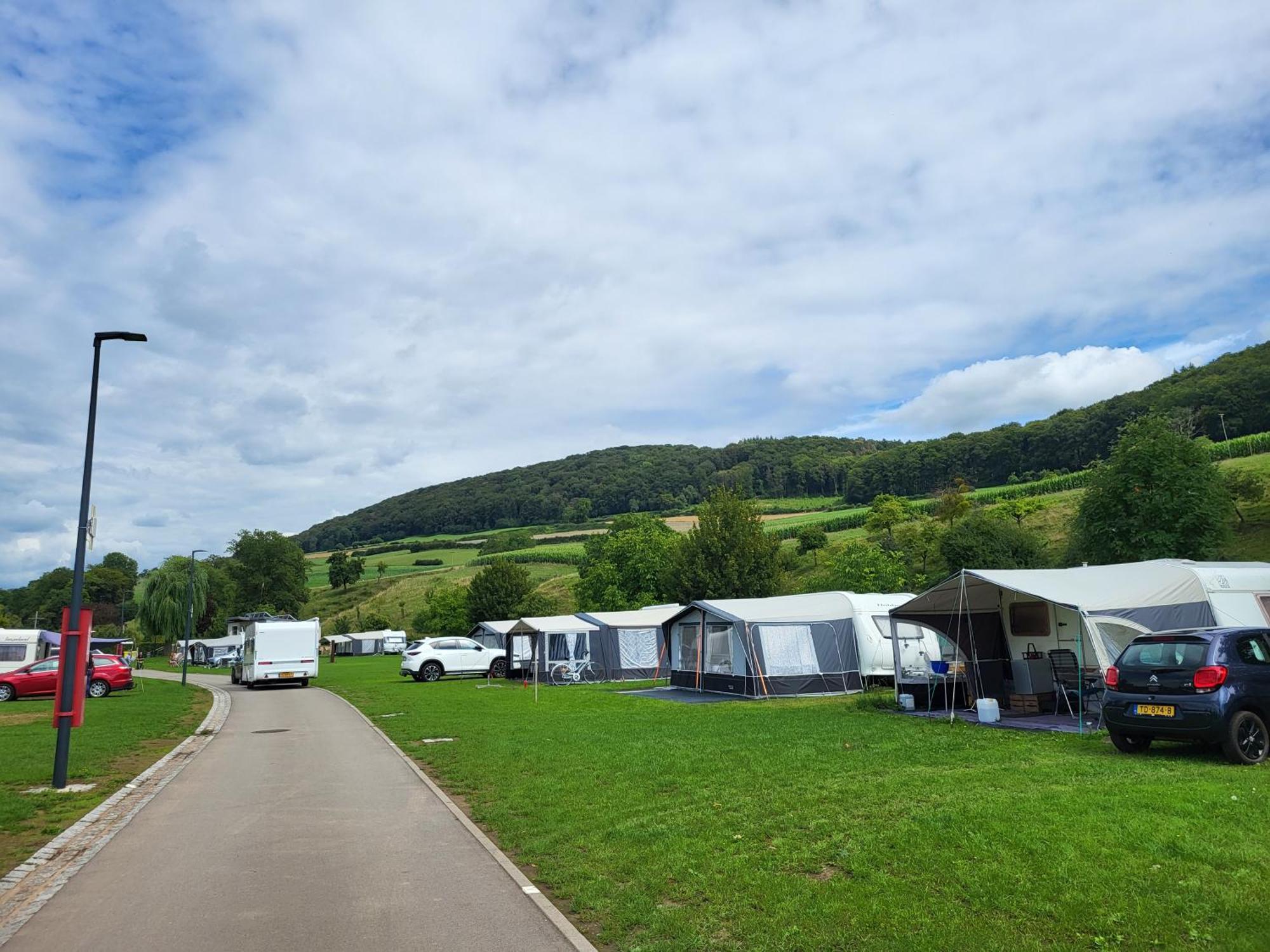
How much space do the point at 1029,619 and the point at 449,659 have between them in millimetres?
25157

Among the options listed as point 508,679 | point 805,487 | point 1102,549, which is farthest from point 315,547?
point 1102,549

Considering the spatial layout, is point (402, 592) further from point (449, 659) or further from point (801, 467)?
point (449, 659)

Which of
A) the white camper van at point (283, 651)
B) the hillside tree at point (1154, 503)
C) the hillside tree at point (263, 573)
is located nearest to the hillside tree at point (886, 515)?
the hillside tree at point (1154, 503)

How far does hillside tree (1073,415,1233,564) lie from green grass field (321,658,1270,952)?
23062 mm

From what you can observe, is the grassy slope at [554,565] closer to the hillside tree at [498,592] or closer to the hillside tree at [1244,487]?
the hillside tree at [1244,487]

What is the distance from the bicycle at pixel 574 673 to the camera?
31797 millimetres

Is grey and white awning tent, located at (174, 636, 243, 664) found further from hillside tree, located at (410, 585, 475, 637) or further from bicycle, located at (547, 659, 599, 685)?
bicycle, located at (547, 659, 599, 685)

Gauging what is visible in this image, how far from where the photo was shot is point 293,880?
21.3 feet

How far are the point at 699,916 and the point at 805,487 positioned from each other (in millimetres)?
102356

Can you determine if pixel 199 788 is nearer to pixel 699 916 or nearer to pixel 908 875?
pixel 699 916

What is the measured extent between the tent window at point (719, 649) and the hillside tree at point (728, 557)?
18051 mm

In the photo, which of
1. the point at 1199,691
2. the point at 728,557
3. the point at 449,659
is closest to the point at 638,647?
the point at 449,659

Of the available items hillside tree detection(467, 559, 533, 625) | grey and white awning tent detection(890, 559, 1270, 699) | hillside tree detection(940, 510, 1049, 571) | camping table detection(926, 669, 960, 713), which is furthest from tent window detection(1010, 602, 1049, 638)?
hillside tree detection(467, 559, 533, 625)

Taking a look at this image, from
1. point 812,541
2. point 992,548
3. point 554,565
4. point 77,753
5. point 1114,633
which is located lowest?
point 77,753
